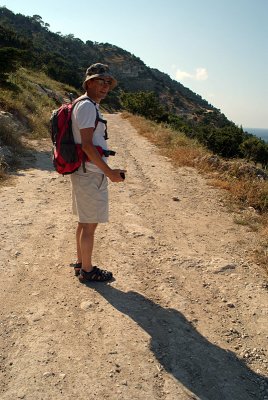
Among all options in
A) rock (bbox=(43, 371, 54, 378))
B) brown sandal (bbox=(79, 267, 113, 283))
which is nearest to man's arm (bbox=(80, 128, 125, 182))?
brown sandal (bbox=(79, 267, 113, 283))

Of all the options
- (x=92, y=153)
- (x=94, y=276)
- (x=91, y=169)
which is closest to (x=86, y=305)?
(x=94, y=276)

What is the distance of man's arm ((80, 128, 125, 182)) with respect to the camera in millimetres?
3035

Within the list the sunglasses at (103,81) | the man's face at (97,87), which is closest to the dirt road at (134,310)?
the man's face at (97,87)

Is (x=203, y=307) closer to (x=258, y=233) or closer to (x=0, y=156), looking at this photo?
(x=258, y=233)

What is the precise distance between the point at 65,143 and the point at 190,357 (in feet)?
6.58

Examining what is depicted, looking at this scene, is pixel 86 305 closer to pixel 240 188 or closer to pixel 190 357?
pixel 190 357

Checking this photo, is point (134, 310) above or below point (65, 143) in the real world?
below

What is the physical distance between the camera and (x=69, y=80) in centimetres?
4262

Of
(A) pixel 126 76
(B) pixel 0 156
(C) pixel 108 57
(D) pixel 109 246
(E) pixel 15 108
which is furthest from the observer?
(C) pixel 108 57

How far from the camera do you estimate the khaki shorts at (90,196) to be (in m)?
3.35

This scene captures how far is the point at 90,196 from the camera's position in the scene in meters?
3.38

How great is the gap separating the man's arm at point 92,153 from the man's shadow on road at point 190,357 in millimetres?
1203

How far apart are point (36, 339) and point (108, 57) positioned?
378 feet

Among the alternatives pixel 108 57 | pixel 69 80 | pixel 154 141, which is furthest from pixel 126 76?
pixel 154 141
